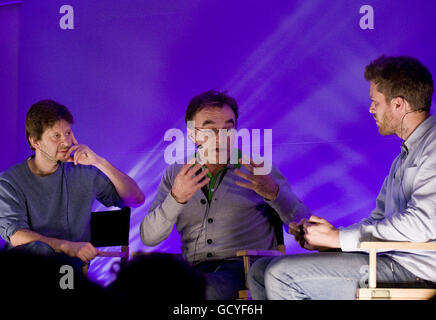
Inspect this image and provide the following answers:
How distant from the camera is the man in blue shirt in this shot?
350 cm

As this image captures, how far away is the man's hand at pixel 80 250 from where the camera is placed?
324 centimetres

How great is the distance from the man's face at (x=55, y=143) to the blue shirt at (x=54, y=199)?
115 mm

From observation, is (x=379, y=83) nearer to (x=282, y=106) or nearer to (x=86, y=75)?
(x=282, y=106)

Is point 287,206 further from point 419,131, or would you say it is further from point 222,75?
point 222,75

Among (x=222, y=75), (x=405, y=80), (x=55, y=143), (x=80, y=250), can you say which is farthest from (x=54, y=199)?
(x=405, y=80)

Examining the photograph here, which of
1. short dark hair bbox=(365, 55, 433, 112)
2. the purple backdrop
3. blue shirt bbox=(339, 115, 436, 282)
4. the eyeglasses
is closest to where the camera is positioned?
blue shirt bbox=(339, 115, 436, 282)

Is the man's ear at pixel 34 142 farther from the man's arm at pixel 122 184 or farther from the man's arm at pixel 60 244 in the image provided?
the man's arm at pixel 60 244

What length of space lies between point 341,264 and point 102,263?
2.78 m

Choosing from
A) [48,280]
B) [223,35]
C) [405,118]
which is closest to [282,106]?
[223,35]

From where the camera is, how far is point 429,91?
2.65 m

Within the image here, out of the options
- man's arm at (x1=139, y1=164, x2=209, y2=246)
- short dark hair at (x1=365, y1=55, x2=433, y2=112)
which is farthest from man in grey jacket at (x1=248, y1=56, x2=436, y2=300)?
man's arm at (x1=139, y1=164, x2=209, y2=246)

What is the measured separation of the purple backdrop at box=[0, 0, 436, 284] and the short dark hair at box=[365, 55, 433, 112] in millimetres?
1289

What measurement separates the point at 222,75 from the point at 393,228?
7.67ft

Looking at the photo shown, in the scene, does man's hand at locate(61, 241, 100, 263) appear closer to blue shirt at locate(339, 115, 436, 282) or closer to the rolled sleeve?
the rolled sleeve
